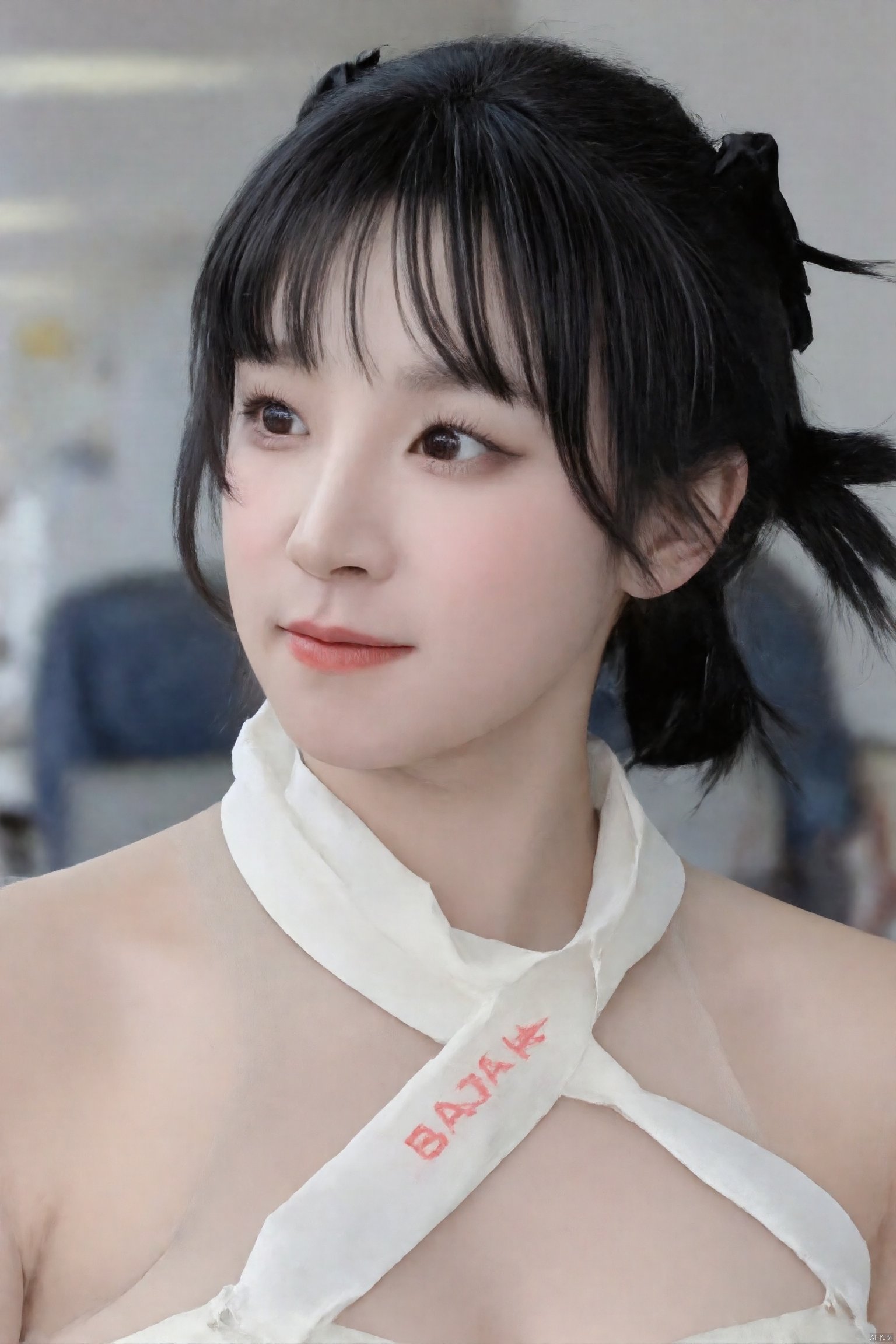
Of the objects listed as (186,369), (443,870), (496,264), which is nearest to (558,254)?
(496,264)

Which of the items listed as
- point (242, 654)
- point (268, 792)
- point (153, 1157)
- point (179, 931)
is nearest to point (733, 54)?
point (242, 654)

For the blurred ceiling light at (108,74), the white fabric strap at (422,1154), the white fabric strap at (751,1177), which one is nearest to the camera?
the white fabric strap at (422,1154)

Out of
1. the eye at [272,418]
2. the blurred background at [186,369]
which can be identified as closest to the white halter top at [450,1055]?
the eye at [272,418]

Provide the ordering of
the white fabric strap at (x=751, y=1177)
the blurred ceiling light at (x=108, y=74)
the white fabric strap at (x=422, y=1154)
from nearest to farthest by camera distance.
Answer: the white fabric strap at (x=422, y=1154)
the white fabric strap at (x=751, y=1177)
the blurred ceiling light at (x=108, y=74)

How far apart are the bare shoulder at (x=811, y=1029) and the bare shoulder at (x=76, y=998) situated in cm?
38

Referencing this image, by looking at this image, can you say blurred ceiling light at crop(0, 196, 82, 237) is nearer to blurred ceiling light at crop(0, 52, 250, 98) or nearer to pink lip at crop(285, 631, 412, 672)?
blurred ceiling light at crop(0, 52, 250, 98)

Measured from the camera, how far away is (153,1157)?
810 mm

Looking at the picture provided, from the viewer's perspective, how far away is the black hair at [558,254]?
0.80 meters

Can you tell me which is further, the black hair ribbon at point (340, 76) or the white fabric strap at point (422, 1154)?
the black hair ribbon at point (340, 76)

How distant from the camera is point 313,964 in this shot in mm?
897

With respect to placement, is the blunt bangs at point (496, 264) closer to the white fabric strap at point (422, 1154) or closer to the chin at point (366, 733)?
the chin at point (366, 733)

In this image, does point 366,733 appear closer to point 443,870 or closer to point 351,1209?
point 443,870

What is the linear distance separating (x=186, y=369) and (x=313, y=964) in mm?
568

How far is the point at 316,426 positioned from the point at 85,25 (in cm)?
58
